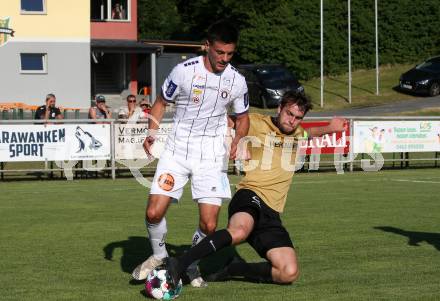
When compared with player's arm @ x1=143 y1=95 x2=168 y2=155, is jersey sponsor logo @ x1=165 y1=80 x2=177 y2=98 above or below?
above

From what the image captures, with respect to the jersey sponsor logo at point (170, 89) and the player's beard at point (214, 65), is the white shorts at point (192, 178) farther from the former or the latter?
the player's beard at point (214, 65)

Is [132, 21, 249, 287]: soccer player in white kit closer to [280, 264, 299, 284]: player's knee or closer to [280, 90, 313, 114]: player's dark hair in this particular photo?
[280, 90, 313, 114]: player's dark hair

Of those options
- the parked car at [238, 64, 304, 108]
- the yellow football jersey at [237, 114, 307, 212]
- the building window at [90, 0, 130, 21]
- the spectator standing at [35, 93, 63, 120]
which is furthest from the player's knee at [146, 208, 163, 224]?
the building window at [90, 0, 130, 21]

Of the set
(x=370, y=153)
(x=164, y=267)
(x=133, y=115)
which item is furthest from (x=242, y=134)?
(x=370, y=153)

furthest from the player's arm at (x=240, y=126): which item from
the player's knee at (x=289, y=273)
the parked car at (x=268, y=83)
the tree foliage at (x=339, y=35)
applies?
the tree foliage at (x=339, y=35)

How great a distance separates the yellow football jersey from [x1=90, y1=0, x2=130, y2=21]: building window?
40462mm

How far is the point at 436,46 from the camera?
1959 inches

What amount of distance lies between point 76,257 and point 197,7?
50130 millimetres

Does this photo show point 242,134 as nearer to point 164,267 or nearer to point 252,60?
point 164,267

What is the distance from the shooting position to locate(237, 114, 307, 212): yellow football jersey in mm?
8234

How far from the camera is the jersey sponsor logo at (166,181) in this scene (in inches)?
308

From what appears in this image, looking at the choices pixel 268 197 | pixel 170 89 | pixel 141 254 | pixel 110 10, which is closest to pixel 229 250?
pixel 141 254

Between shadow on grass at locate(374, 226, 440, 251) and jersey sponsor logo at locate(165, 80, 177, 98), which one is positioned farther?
shadow on grass at locate(374, 226, 440, 251)

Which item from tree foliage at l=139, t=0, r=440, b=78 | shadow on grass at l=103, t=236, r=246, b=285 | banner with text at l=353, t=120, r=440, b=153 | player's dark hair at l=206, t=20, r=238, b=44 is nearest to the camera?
player's dark hair at l=206, t=20, r=238, b=44
